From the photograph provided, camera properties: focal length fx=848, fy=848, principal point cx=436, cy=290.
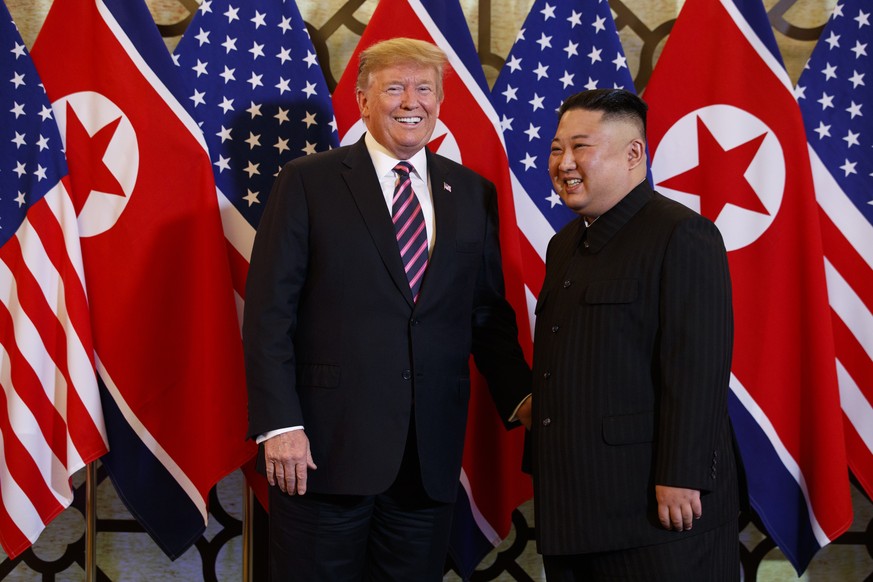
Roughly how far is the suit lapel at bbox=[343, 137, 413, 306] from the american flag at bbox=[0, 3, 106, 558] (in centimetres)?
87

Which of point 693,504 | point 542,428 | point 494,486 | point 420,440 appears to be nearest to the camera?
point 693,504

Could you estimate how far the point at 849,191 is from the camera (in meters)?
2.32

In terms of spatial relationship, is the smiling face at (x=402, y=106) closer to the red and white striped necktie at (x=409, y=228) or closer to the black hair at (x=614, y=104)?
the red and white striped necktie at (x=409, y=228)

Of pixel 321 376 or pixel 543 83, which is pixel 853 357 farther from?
pixel 321 376

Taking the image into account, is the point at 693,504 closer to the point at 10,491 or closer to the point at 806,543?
the point at 806,543

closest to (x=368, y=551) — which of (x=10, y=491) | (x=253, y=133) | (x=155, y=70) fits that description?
(x=10, y=491)

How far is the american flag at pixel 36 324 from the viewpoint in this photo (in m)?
2.20

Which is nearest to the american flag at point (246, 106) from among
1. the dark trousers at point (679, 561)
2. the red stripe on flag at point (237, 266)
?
the red stripe on flag at point (237, 266)

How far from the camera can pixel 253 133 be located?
232 cm

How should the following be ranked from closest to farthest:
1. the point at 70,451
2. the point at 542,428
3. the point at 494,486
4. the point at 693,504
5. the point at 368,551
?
the point at 693,504 → the point at 542,428 → the point at 368,551 → the point at 70,451 → the point at 494,486

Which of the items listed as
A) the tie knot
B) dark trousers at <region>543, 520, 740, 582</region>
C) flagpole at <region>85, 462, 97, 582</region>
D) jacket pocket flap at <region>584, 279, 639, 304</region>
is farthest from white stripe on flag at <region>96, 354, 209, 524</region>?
jacket pocket flap at <region>584, 279, 639, 304</region>

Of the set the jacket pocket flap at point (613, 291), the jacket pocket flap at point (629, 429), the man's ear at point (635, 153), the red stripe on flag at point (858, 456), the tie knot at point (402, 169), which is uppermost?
the man's ear at point (635, 153)

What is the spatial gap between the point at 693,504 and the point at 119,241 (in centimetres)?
160

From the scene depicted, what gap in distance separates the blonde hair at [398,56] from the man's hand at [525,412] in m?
0.72
